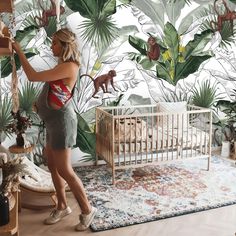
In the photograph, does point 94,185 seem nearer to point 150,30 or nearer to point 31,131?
point 31,131

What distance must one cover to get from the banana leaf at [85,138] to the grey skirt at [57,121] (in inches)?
66.8

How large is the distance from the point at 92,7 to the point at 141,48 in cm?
81

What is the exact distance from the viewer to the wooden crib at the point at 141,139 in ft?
11.9

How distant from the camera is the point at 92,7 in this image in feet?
13.2

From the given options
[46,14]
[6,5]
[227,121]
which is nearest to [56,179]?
[6,5]

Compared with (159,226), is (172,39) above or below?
above

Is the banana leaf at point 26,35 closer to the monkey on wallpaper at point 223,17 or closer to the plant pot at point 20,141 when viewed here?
the plant pot at point 20,141

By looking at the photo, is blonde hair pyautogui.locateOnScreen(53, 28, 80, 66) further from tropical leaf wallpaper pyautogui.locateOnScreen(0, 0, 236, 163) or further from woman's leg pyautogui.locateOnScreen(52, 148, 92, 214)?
tropical leaf wallpaper pyautogui.locateOnScreen(0, 0, 236, 163)

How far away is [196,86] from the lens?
474 cm

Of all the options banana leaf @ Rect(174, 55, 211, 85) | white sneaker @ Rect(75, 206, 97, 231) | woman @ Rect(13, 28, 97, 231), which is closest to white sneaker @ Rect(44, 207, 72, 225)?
white sneaker @ Rect(75, 206, 97, 231)

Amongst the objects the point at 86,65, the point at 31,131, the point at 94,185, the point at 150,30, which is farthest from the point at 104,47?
the point at 94,185

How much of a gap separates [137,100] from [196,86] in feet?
3.01

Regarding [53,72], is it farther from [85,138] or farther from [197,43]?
[197,43]

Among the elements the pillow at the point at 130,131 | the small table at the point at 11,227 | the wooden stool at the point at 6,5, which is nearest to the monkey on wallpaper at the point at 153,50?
the pillow at the point at 130,131
